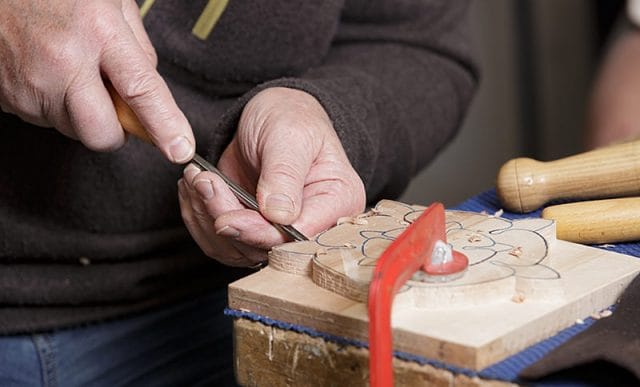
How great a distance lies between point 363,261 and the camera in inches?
22.8

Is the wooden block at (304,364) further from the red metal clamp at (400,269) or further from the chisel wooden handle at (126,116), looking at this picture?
the chisel wooden handle at (126,116)

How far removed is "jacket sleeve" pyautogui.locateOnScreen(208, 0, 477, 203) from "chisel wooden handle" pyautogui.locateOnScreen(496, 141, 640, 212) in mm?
154

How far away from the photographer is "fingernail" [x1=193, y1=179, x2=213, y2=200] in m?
0.71

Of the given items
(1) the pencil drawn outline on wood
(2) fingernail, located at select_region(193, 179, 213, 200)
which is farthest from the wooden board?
(2) fingernail, located at select_region(193, 179, 213, 200)

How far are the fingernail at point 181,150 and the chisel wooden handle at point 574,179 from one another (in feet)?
0.85

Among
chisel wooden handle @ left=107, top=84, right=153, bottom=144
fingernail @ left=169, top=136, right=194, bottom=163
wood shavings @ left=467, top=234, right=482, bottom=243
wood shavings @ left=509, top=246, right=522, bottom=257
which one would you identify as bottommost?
wood shavings @ left=467, top=234, right=482, bottom=243

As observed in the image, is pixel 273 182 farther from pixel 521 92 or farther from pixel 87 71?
pixel 521 92

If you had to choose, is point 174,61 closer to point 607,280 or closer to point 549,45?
point 607,280

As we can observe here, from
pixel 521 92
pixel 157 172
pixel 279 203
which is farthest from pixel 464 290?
pixel 521 92

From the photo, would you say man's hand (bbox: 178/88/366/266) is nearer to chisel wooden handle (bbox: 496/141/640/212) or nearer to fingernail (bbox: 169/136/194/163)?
fingernail (bbox: 169/136/194/163)

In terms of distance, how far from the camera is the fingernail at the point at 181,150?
699 millimetres

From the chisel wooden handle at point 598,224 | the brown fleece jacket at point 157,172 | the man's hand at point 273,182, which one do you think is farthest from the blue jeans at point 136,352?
the chisel wooden handle at point 598,224

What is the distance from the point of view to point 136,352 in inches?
39.0

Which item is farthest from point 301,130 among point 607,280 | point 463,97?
point 463,97
